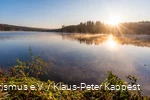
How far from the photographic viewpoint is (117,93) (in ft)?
19.9

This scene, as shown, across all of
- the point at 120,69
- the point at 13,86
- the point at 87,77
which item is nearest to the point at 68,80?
the point at 87,77

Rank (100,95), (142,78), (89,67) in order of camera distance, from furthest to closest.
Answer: (89,67)
(142,78)
(100,95)

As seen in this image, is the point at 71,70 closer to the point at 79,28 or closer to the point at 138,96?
the point at 138,96

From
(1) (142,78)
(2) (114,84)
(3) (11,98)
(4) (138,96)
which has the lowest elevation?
(1) (142,78)

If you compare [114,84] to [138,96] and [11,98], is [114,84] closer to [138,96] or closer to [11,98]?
[138,96]

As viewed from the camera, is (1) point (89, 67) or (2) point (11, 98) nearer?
(2) point (11, 98)

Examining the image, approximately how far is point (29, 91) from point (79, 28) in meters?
139

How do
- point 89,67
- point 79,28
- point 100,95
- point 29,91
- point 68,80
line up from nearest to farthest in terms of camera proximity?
point 29,91
point 100,95
point 68,80
point 89,67
point 79,28

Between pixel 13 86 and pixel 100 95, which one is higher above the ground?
pixel 13 86

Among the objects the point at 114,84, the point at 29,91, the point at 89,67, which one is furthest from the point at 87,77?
the point at 29,91

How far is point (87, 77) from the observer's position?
12.2m

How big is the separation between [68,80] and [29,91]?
7724 mm

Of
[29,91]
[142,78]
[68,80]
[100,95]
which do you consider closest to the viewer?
[29,91]

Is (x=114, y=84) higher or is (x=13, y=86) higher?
(x=13, y=86)
